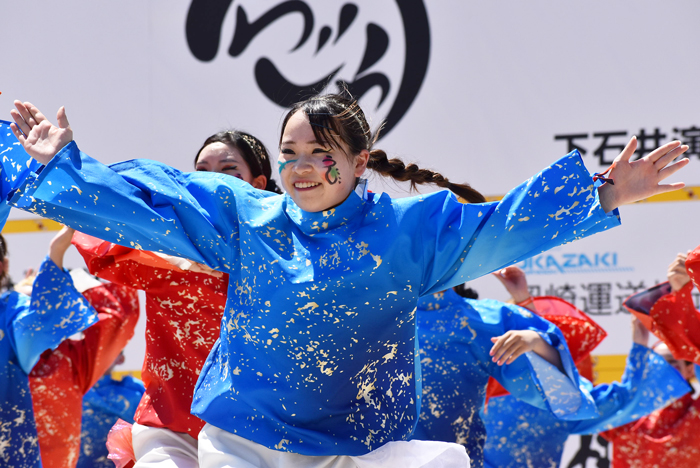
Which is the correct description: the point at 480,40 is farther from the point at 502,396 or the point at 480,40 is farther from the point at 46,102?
the point at 46,102

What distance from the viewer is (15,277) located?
4.20 meters

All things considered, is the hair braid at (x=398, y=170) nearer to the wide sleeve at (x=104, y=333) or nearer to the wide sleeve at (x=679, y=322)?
the wide sleeve at (x=679, y=322)

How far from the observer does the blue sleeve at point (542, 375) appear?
2.84 meters

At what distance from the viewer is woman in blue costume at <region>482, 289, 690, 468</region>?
11.3 feet

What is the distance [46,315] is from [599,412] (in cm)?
233

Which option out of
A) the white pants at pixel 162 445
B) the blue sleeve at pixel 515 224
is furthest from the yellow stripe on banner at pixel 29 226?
the blue sleeve at pixel 515 224

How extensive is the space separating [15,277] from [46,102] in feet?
3.12

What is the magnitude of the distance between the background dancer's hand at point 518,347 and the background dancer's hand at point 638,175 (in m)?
0.89

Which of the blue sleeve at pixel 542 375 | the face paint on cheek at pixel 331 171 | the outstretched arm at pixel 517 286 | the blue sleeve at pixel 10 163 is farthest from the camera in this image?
the outstretched arm at pixel 517 286

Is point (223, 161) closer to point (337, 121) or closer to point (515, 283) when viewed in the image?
point (337, 121)

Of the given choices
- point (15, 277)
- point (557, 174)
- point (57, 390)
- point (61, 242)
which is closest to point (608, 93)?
point (557, 174)

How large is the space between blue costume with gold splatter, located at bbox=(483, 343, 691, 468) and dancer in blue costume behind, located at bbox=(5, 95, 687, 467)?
1.78 meters

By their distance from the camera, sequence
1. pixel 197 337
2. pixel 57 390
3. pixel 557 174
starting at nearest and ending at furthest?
pixel 557 174, pixel 197 337, pixel 57 390

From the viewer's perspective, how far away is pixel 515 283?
3359 millimetres
